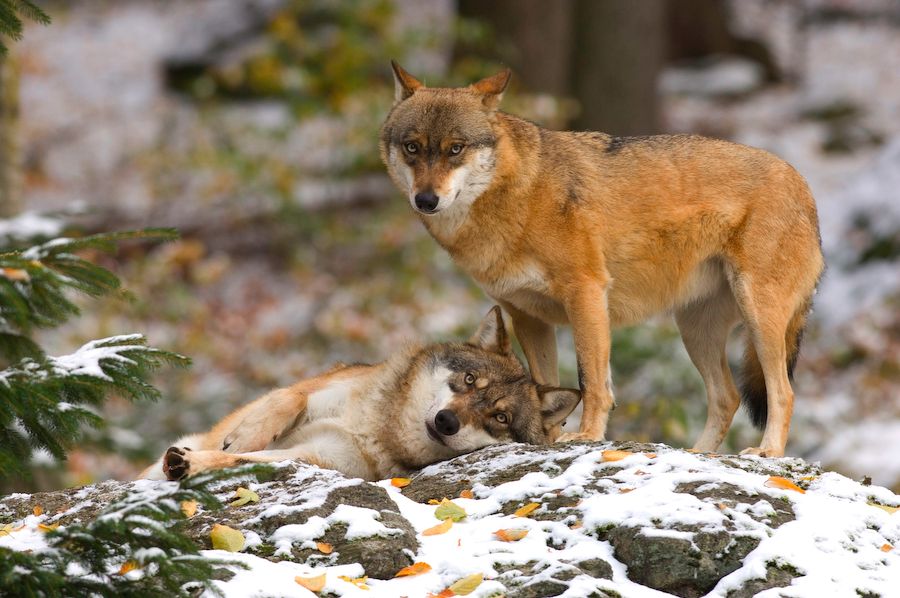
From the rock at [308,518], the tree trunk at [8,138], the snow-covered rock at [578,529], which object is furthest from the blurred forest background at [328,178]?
the rock at [308,518]

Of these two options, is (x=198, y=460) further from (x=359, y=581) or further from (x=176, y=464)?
(x=359, y=581)

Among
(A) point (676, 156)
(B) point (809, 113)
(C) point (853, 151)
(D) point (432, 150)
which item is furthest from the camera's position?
Result: (B) point (809, 113)

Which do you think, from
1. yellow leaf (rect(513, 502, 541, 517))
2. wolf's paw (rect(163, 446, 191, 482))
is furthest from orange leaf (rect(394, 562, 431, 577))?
wolf's paw (rect(163, 446, 191, 482))

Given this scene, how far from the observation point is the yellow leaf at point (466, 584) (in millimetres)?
4125

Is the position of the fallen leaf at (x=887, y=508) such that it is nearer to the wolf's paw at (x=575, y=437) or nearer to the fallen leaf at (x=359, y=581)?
the wolf's paw at (x=575, y=437)

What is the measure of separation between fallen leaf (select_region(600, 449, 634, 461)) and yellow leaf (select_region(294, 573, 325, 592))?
66.8 inches

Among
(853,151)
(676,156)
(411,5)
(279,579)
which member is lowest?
(853,151)

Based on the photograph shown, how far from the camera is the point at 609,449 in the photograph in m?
5.42

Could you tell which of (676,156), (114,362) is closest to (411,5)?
(676,156)

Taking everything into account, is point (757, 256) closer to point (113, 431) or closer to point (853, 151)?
point (113, 431)

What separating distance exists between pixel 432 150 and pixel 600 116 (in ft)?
32.6

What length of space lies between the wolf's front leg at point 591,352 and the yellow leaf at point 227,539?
7.78 ft

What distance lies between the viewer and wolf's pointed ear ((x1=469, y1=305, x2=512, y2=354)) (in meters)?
6.54

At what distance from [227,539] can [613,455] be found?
1902mm
